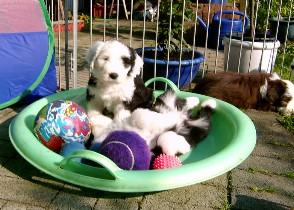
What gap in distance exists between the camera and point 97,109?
3.85m

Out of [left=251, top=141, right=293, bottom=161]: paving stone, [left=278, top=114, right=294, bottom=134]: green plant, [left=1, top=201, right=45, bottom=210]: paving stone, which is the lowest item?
[left=1, top=201, right=45, bottom=210]: paving stone

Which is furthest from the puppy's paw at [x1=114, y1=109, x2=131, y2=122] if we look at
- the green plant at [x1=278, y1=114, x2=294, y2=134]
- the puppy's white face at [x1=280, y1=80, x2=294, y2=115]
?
the puppy's white face at [x1=280, y1=80, x2=294, y2=115]

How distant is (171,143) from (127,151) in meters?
0.43

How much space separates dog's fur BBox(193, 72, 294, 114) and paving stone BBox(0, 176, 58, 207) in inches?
103

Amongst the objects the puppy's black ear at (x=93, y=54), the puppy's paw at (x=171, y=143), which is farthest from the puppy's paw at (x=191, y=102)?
the puppy's black ear at (x=93, y=54)

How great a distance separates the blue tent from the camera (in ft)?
14.4

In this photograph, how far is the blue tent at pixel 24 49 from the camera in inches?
173

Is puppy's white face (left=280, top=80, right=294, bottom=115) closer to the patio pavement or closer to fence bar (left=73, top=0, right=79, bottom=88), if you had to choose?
the patio pavement

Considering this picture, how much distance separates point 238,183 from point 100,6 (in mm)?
10814

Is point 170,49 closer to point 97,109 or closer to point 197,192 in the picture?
point 97,109

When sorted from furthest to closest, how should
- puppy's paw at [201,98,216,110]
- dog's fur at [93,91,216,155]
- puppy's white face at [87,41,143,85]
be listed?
1. puppy's paw at [201,98,216,110]
2. puppy's white face at [87,41,143,85]
3. dog's fur at [93,91,216,155]

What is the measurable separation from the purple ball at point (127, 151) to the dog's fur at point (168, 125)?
0.76 feet

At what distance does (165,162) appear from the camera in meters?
3.06

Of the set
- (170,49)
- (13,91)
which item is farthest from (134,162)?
(170,49)
